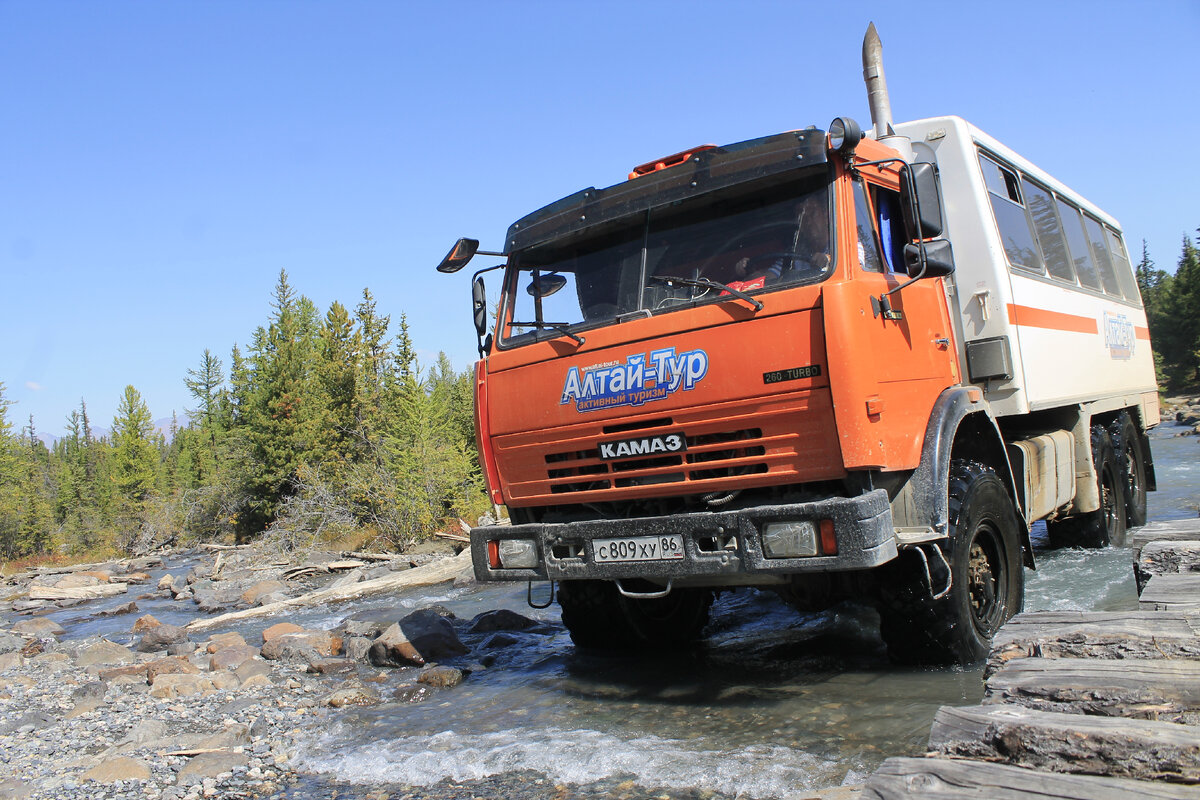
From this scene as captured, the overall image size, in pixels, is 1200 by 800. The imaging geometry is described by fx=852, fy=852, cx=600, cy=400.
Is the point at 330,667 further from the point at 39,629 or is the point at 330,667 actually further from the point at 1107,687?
the point at 39,629

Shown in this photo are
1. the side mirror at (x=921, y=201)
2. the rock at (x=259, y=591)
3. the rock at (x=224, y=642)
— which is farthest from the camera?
the rock at (x=259, y=591)

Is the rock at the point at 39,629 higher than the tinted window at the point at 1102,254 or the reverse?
the reverse

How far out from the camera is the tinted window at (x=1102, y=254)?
371 inches

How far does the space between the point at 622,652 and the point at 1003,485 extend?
10.1 ft

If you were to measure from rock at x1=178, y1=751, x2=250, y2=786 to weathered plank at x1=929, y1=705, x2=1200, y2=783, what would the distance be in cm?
415

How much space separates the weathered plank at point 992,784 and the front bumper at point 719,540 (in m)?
2.25

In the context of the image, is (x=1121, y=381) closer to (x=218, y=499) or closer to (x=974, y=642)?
(x=974, y=642)

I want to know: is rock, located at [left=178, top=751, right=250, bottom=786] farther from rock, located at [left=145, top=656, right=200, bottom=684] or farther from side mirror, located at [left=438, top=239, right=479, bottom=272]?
side mirror, located at [left=438, top=239, right=479, bottom=272]

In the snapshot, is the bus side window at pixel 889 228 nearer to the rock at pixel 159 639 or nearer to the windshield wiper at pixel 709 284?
the windshield wiper at pixel 709 284

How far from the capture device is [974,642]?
5.06 metres

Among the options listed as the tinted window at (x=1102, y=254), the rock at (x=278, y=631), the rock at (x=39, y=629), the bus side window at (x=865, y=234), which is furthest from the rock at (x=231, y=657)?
the tinted window at (x=1102, y=254)

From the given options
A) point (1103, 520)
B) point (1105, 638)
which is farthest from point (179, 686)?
point (1103, 520)

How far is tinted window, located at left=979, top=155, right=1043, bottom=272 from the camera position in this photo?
257 inches

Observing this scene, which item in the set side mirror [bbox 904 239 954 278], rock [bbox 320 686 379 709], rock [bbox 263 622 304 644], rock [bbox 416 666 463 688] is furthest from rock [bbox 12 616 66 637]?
side mirror [bbox 904 239 954 278]
